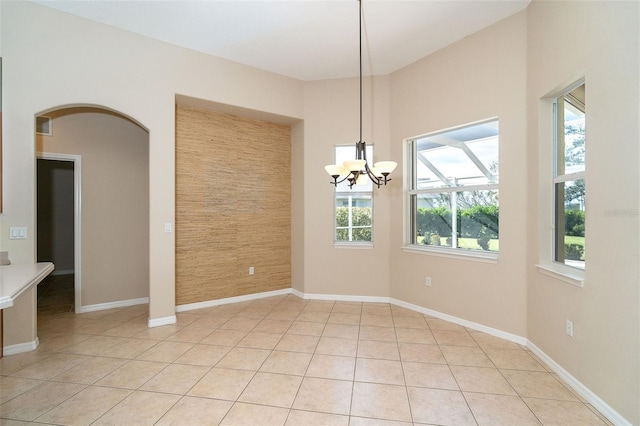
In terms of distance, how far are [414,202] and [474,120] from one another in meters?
1.33

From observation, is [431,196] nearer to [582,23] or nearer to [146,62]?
[582,23]

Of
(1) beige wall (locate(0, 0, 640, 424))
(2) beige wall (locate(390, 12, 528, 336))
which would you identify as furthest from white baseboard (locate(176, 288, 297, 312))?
(2) beige wall (locate(390, 12, 528, 336))

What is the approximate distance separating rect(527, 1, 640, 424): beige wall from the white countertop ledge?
3.36 m

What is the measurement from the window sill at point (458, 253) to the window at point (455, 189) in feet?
0.21

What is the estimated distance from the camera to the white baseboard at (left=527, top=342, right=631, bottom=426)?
189cm

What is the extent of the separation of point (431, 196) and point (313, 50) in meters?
2.49

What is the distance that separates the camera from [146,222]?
4.48 metres

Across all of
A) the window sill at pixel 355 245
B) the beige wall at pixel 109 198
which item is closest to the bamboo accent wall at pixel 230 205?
the beige wall at pixel 109 198

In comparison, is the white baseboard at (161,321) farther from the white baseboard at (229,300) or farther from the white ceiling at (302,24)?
the white ceiling at (302,24)

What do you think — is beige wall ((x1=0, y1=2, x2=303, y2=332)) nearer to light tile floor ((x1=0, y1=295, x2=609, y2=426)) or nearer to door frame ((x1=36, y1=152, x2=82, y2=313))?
light tile floor ((x1=0, y1=295, x2=609, y2=426))

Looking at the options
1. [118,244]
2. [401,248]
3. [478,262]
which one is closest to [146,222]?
[118,244]

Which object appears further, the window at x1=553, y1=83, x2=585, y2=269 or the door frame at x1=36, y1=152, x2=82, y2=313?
the door frame at x1=36, y1=152, x2=82, y2=313

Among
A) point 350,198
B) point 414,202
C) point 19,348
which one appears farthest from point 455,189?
point 19,348

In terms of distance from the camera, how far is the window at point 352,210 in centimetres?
463
